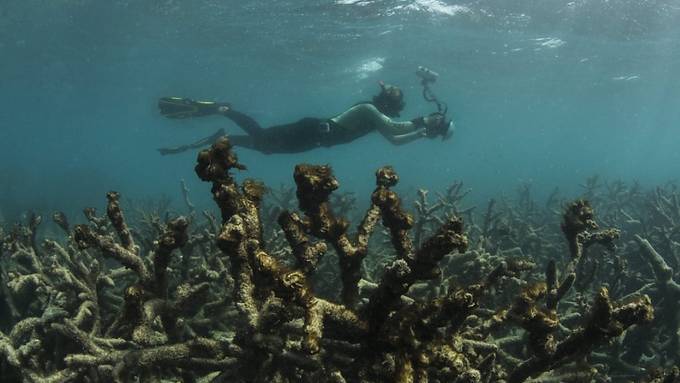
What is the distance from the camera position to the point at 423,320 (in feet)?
6.91

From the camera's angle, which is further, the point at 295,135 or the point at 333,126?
the point at 295,135

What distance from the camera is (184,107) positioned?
10766 millimetres

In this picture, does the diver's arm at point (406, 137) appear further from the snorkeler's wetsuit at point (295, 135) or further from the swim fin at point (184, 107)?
the swim fin at point (184, 107)

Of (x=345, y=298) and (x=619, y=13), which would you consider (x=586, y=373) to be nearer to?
(x=345, y=298)

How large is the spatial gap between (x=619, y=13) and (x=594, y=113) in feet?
160

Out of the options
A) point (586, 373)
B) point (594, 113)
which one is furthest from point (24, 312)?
point (594, 113)

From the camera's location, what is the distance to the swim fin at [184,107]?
Answer: 10.6 meters

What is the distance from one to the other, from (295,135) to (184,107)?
301cm

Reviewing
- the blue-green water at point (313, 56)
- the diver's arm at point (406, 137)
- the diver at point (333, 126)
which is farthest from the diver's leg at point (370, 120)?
the blue-green water at point (313, 56)

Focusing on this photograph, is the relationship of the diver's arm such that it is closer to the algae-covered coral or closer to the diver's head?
the diver's head

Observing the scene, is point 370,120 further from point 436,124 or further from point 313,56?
point 313,56

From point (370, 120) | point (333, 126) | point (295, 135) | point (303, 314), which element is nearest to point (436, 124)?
point (370, 120)

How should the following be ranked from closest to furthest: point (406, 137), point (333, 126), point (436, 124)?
point (436, 124)
point (333, 126)
point (406, 137)

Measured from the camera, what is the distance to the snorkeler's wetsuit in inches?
365
